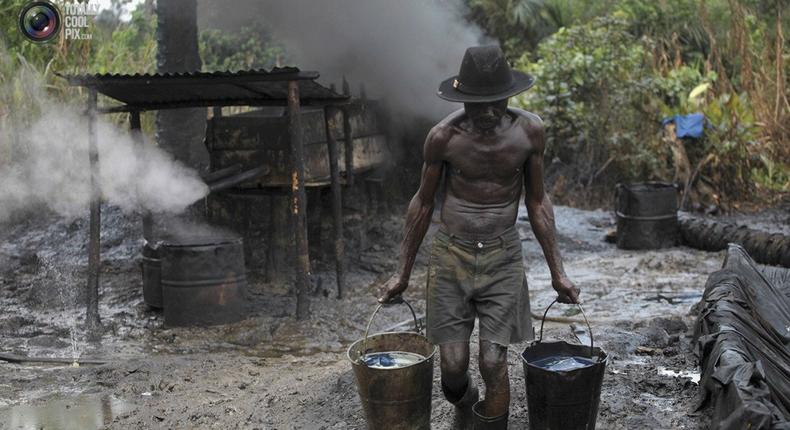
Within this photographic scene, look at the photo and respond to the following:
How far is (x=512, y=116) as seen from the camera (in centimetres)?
492

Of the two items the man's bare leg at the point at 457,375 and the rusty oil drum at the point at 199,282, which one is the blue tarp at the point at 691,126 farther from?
the man's bare leg at the point at 457,375

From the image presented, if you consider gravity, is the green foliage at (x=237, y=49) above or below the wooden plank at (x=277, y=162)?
above

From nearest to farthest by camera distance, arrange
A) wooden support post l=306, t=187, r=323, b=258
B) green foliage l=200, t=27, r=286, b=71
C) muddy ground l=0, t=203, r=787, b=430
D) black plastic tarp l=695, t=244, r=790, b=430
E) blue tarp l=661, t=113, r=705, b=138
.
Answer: black plastic tarp l=695, t=244, r=790, b=430, muddy ground l=0, t=203, r=787, b=430, wooden support post l=306, t=187, r=323, b=258, blue tarp l=661, t=113, r=705, b=138, green foliage l=200, t=27, r=286, b=71

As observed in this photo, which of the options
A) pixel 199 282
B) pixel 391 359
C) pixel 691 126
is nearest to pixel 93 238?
pixel 199 282

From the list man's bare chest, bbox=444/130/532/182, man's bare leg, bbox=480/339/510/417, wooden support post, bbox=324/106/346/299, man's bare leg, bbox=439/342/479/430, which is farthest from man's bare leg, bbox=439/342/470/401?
wooden support post, bbox=324/106/346/299

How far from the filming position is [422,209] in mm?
5082

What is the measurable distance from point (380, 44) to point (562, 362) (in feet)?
27.6

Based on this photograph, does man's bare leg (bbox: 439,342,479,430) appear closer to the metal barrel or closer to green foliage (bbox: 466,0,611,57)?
the metal barrel

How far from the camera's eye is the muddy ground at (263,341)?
5867mm

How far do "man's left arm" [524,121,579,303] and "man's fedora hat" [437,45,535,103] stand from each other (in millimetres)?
283

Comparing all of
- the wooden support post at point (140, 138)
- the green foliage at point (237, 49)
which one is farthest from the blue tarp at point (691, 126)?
the wooden support post at point (140, 138)

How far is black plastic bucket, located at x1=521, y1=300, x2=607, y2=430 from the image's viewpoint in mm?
4586

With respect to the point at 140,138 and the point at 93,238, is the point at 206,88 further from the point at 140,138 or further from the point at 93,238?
the point at 93,238

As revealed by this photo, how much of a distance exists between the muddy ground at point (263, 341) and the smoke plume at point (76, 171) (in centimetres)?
43
